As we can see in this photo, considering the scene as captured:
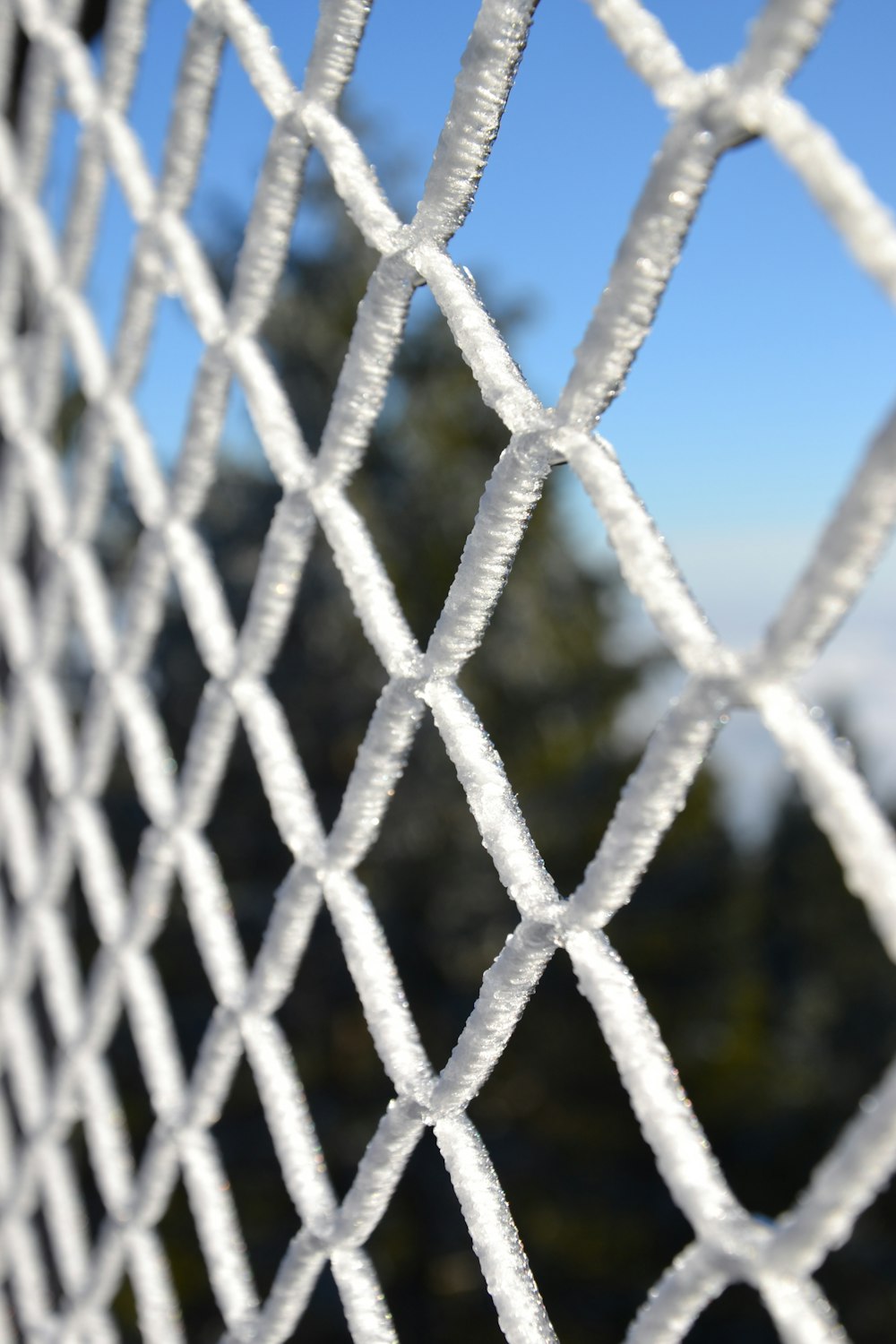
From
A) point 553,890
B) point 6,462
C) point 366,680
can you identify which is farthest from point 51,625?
point 366,680

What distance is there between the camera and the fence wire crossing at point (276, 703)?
356mm

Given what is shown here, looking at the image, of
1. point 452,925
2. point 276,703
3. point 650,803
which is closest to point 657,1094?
point 650,803

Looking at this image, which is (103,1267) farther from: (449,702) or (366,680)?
(366,680)

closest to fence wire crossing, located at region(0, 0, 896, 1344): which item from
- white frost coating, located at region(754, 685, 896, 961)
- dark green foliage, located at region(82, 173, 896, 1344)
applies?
white frost coating, located at region(754, 685, 896, 961)

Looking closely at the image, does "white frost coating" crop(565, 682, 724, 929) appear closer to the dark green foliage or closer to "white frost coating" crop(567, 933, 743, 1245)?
"white frost coating" crop(567, 933, 743, 1245)

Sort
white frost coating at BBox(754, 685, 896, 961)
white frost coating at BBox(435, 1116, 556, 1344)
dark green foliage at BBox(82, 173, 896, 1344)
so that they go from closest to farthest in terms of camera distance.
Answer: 1. white frost coating at BBox(754, 685, 896, 961)
2. white frost coating at BBox(435, 1116, 556, 1344)
3. dark green foliage at BBox(82, 173, 896, 1344)

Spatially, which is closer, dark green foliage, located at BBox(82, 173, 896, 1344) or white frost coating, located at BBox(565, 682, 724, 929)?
white frost coating, located at BBox(565, 682, 724, 929)

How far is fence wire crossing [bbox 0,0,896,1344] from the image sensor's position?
356 millimetres

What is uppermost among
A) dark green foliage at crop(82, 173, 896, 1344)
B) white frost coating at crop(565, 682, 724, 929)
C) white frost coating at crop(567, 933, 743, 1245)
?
dark green foliage at crop(82, 173, 896, 1344)

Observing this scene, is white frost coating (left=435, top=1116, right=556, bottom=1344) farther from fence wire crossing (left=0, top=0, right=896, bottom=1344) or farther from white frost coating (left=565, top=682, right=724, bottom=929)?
white frost coating (left=565, top=682, right=724, bottom=929)

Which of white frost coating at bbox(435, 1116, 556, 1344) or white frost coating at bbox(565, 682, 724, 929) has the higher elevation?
white frost coating at bbox(565, 682, 724, 929)

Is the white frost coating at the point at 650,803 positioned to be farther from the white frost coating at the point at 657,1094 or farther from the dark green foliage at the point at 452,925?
the dark green foliage at the point at 452,925

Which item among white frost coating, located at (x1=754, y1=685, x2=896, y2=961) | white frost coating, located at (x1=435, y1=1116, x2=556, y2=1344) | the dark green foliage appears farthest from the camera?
the dark green foliage

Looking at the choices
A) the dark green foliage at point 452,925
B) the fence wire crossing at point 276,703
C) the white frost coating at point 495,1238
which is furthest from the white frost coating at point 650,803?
the dark green foliage at point 452,925
